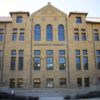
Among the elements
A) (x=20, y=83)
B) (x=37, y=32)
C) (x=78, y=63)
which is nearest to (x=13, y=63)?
(x=20, y=83)

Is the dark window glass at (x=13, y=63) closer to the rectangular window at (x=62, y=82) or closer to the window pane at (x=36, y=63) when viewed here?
the window pane at (x=36, y=63)

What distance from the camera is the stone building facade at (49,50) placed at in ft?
121

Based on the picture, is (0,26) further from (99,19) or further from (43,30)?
(99,19)

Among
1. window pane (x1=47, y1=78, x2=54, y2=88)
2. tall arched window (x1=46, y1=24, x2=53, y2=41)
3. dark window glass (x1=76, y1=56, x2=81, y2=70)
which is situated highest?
tall arched window (x1=46, y1=24, x2=53, y2=41)

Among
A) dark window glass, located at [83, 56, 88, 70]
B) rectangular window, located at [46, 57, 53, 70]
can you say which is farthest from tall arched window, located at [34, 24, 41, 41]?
dark window glass, located at [83, 56, 88, 70]

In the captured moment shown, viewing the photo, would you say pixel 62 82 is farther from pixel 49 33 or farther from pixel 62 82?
pixel 49 33

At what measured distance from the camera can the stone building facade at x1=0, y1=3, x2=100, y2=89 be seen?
36938 millimetres

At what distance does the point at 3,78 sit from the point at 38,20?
12304mm

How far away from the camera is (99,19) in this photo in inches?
1683

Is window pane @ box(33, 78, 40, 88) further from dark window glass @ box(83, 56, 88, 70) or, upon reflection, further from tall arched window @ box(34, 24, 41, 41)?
dark window glass @ box(83, 56, 88, 70)

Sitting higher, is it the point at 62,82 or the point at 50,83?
the point at 62,82

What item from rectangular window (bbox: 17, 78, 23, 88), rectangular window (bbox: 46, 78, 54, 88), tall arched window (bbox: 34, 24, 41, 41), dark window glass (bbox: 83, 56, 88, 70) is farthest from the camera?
tall arched window (bbox: 34, 24, 41, 41)

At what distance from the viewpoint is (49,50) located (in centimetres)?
3822

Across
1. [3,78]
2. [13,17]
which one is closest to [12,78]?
[3,78]
